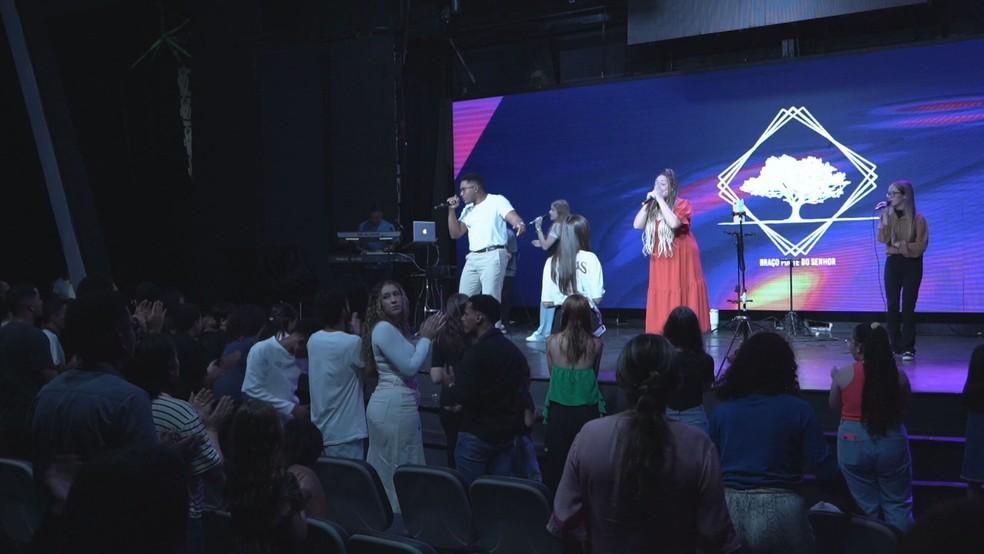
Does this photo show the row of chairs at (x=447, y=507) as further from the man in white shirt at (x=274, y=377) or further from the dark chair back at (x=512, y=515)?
the man in white shirt at (x=274, y=377)

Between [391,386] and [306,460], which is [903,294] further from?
[306,460]

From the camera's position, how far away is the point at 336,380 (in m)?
4.32

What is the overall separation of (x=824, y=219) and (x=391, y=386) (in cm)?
693

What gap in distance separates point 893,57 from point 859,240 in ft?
6.43

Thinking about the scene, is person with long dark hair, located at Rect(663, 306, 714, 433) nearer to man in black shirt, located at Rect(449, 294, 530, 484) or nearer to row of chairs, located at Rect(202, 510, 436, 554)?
man in black shirt, located at Rect(449, 294, 530, 484)

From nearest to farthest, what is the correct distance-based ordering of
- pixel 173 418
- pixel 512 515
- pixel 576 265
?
pixel 173 418 < pixel 512 515 < pixel 576 265

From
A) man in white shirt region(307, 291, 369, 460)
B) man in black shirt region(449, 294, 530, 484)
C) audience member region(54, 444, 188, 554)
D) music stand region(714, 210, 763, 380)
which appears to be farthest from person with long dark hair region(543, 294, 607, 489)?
audience member region(54, 444, 188, 554)

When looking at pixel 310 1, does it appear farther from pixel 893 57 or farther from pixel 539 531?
pixel 539 531

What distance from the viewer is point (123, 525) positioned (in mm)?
1155

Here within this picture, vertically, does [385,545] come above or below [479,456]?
above

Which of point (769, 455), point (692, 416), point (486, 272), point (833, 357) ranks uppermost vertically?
point (486, 272)

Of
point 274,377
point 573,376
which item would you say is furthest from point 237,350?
point 573,376

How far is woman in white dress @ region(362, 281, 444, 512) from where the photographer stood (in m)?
4.30

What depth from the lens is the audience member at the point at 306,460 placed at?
2827 millimetres
